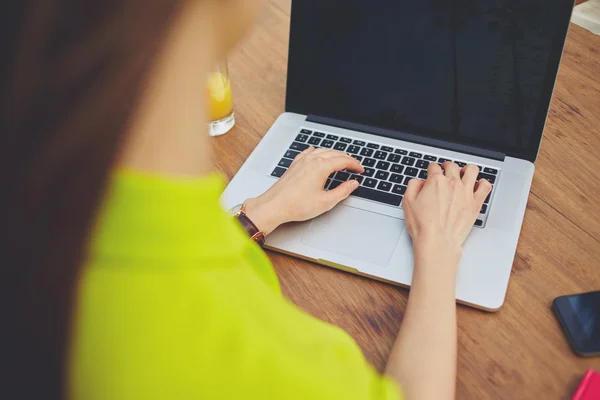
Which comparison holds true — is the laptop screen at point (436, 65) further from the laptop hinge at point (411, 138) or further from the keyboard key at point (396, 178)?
the keyboard key at point (396, 178)

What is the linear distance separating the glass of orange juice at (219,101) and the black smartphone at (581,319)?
62 centimetres

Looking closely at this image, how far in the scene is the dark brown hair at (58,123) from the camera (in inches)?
13.1

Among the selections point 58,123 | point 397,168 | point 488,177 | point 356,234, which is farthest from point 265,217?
point 58,123

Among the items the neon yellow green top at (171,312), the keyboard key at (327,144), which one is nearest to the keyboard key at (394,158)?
the keyboard key at (327,144)

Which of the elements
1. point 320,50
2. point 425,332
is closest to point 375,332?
point 425,332

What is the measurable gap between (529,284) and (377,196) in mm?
250

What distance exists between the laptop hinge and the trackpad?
191 millimetres

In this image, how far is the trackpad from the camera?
82cm

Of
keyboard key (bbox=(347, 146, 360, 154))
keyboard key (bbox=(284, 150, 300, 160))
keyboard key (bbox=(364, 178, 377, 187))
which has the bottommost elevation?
keyboard key (bbox=(364, 178, 377, 187))

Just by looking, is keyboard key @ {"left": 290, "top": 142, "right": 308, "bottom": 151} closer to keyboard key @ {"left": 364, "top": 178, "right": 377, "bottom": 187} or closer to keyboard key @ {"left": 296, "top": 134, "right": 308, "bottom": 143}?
keyboard key @ {"left": 296, "top": 134, "right": 308, "bottom": 143}

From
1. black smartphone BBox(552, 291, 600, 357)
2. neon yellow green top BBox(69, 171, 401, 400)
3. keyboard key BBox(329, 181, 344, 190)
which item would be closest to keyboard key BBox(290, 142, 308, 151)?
keyboard key BBox(329, 181, 344, 190)

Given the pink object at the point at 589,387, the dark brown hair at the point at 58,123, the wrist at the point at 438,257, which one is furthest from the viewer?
the wrist at the point at 438,257

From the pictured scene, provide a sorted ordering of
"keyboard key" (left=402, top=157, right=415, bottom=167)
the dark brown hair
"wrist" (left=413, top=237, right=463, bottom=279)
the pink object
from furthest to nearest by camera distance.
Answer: "keyboard key" (left=402, top=157, right=415, bottom=167) < "wrist" (left=413, top=237, right=463, bottom=279) < the pink object < the dark brown hair

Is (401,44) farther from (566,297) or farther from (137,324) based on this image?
(137,324)
